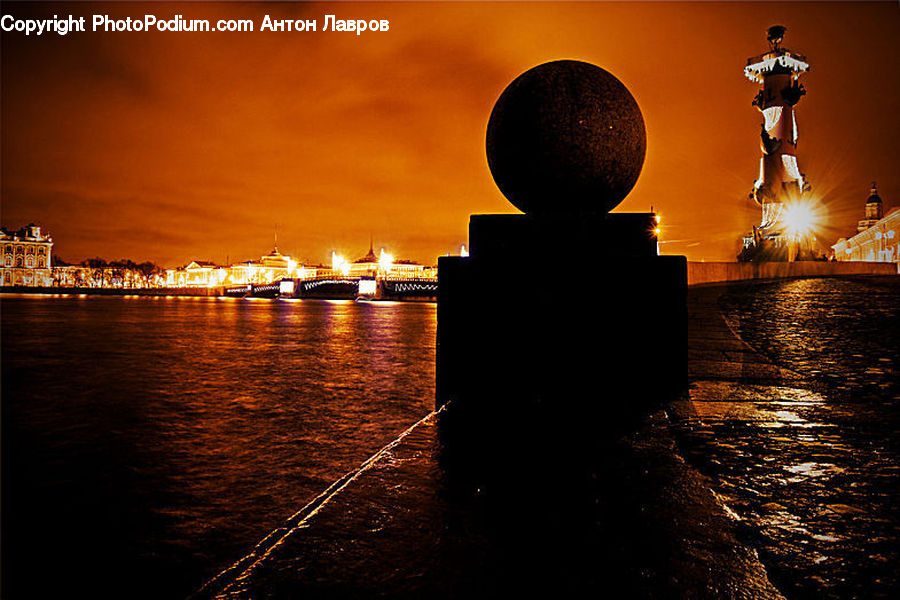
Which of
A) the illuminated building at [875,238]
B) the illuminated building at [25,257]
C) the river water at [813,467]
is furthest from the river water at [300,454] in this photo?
the illuminated building at [25,257]

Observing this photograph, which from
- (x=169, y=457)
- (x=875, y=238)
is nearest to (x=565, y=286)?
(x=169, y=457)

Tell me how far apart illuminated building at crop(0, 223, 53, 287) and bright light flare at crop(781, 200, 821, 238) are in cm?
16545

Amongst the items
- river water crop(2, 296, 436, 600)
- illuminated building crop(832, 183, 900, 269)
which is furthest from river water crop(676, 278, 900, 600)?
illuminated building crop(832, 183, 900, 269)

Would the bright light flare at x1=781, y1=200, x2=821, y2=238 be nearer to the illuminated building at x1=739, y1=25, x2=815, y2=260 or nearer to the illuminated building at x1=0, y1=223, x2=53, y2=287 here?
the illuminated building at x1=739, y1=25, x2=815, y2=260

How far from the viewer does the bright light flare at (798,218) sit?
124 ft

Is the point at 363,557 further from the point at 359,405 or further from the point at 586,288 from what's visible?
the point at 359,405

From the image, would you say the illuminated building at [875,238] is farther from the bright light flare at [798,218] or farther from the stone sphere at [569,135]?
the stone sphere at [569,135]

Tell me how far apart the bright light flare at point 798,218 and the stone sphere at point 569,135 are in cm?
4207

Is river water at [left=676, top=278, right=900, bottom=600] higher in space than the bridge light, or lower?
lower

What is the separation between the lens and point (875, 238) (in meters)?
68.8

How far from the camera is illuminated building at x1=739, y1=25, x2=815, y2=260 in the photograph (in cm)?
3800

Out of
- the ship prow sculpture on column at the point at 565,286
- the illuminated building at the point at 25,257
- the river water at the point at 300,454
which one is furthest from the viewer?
the illuminated building at the point at 25,257

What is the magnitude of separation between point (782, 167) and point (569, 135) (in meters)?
43.4

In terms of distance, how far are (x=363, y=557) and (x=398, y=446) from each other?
799mm
